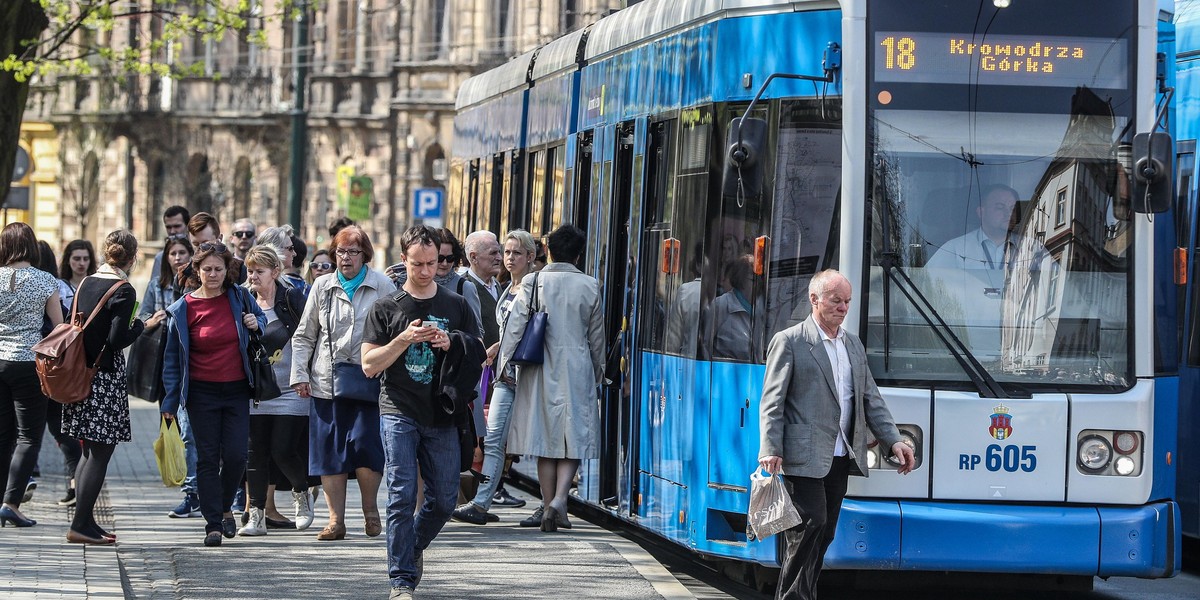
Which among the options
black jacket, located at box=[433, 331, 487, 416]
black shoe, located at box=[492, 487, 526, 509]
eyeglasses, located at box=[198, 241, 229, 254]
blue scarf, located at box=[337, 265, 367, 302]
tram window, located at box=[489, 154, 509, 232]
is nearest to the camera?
black jacket, located at box=[433, 331, 487, 416]

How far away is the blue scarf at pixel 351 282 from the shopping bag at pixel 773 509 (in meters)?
3.41

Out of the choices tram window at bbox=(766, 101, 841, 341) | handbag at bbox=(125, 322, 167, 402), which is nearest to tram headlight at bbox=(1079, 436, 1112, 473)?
tram window at bbox=(766, 101, 841, 341)

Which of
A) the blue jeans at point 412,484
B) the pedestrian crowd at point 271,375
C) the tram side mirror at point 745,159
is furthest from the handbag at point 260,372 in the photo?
the tram side mirror at point 745,159

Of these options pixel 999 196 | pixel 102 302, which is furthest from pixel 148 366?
pixel 999 196

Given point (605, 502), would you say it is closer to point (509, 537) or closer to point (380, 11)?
point (509, 537)

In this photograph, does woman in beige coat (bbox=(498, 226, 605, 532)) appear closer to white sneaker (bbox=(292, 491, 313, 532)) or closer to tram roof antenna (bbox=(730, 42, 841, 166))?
white sneaker (bbox=(292, 491, 313, 532))

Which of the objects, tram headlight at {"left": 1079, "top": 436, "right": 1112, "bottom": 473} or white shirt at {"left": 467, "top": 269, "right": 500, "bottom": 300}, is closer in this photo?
tram headlight at {"left": 1079, "top": 436, "right": 1112, "bottom": 473}

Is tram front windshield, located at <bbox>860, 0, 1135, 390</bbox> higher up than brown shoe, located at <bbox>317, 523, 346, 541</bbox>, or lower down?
higher up

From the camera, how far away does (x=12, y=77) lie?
16.7 m

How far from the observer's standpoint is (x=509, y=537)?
37.5 ft

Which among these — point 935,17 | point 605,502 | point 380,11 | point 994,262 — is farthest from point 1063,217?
point 380,11

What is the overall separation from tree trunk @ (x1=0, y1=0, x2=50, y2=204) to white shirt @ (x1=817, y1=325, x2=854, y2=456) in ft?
33.1

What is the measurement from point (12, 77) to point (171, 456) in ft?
17.2

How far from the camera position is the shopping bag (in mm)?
8227
